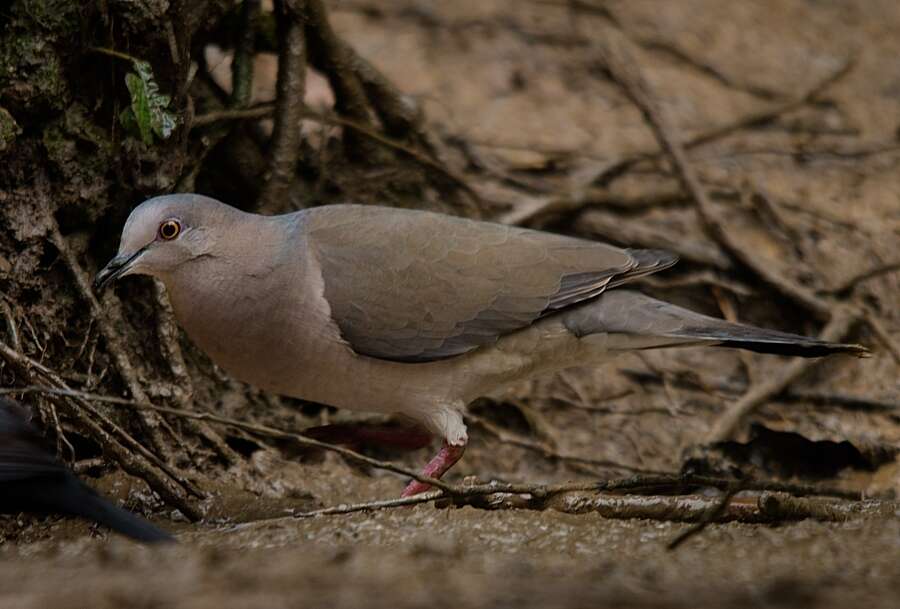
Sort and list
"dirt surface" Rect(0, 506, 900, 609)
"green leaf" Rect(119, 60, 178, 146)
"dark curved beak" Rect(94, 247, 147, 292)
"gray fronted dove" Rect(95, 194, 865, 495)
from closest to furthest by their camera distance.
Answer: "dirt surface" Rect(0, 506, 900, 609) → "dark curved beak" Rect(94, 247, 147, 292) → "gray fronted dove" Rect(95, 194, 865, 495) → "green leaf" Rect(119, 60, 178, 146)

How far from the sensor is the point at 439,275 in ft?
14.1

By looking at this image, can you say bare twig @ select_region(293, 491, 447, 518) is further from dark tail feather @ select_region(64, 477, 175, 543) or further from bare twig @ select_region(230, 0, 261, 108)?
bare twig @ select_region(230, 0, 261, 108)

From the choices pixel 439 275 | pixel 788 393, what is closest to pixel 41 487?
pixel 439 275

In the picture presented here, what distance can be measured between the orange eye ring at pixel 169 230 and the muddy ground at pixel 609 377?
1.57ft

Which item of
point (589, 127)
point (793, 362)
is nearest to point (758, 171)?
point (589, 127)

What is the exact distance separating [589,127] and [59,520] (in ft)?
14.1

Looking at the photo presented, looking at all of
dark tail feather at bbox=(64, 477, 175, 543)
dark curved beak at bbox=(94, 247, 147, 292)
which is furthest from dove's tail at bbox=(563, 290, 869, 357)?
dark tail feather at bbox=(64, 477, 175, 543)

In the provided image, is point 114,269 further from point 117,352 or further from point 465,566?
point 465,566

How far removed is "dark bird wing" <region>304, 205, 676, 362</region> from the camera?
13.6 ft

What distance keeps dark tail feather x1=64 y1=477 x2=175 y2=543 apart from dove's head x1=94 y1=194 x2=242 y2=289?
82 cm

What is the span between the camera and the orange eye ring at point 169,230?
4.00m

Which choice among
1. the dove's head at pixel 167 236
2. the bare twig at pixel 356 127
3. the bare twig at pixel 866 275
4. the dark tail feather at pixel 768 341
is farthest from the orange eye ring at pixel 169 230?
the bare twig at pixel 866 275

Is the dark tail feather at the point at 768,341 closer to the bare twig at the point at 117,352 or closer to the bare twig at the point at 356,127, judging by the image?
the bare twig at the point at 356,127

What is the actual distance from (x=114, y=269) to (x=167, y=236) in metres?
0.20
